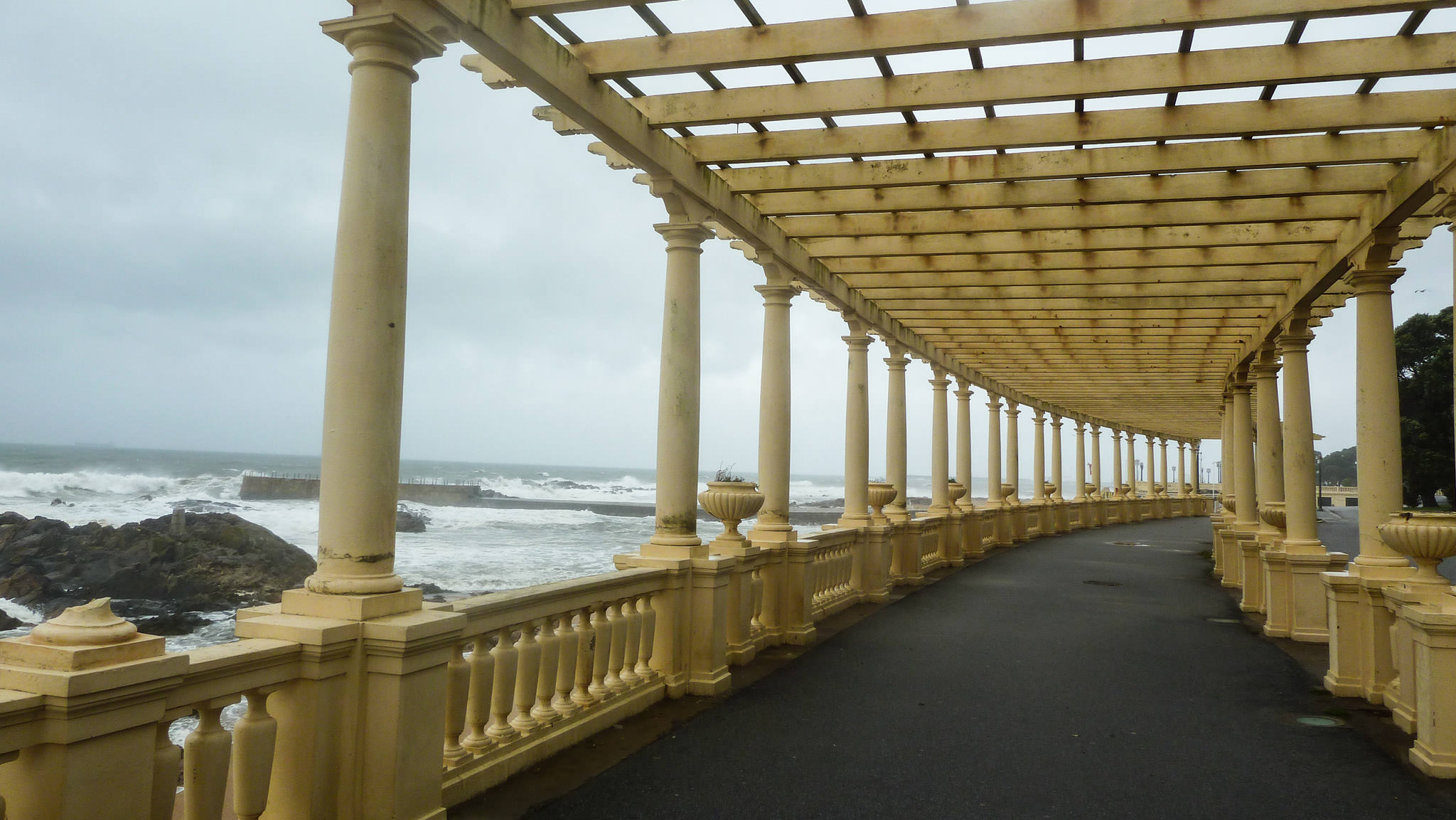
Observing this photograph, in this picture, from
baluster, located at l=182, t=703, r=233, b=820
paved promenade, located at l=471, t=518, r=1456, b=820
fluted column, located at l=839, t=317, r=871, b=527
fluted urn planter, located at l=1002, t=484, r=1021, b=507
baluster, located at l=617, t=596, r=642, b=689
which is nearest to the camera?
baluster, located at l=182, t=703, r=233, b=820

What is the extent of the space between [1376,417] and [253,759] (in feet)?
27.3

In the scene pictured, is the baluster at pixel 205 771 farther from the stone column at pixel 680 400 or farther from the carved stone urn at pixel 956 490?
the carved stone urn at pixel 956 490

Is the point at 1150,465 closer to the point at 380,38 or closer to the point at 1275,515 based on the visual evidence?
the point at 1275,515

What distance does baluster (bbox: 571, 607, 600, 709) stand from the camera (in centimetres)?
567

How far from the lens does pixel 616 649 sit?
621 centimetres

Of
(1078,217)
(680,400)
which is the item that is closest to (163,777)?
(680,400)

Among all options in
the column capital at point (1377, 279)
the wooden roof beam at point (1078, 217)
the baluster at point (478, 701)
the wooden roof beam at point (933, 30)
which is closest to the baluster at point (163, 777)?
the baluster at point (478, 701)

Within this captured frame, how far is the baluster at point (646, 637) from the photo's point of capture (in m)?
6.56

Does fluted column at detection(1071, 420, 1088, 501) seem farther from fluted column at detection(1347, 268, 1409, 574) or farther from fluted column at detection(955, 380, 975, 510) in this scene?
fluted column at detection(1347, 268, 1409, 574)

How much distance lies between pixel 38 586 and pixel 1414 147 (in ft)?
88.4

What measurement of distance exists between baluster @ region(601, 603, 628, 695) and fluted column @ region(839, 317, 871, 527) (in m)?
6.10

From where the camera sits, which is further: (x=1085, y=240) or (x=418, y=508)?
(x=418, y=508)

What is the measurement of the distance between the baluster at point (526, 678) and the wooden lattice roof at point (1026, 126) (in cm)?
331

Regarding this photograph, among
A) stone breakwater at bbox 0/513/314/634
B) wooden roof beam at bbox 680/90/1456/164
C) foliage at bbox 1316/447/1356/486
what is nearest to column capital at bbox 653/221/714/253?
wooden roof beam at bbox 680/90/1456/164
